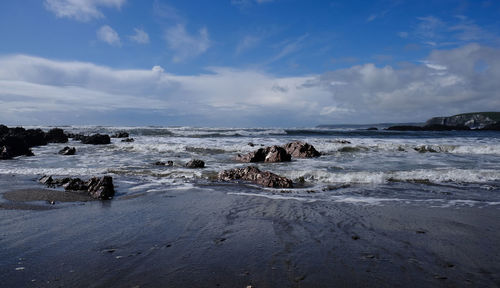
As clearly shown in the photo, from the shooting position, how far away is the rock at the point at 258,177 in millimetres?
7771

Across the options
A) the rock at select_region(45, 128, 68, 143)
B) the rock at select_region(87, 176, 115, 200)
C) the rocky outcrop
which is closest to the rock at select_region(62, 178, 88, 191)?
the rocky outcrop

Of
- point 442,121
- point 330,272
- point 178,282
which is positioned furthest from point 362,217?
point 442,121

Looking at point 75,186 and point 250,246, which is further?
point 75,186

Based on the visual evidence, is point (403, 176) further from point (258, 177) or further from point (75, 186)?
point (75, 186)

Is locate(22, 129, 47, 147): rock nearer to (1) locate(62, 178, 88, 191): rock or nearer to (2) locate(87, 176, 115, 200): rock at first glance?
(1) locate(62, 178, 88, 191): rock

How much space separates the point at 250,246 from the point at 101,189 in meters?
4.34

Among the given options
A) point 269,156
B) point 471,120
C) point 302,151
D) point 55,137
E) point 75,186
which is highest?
point 471,120

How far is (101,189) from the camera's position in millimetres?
6441

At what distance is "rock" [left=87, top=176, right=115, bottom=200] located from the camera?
6367 millimetres

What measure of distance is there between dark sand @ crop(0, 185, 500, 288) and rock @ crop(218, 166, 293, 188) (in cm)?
200

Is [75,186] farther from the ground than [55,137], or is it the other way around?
[55,137]

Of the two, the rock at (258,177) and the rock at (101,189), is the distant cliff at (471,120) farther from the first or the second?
the rock at (101,189)

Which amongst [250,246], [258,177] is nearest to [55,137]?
[258,177]

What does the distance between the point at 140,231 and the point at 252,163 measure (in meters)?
8.79
